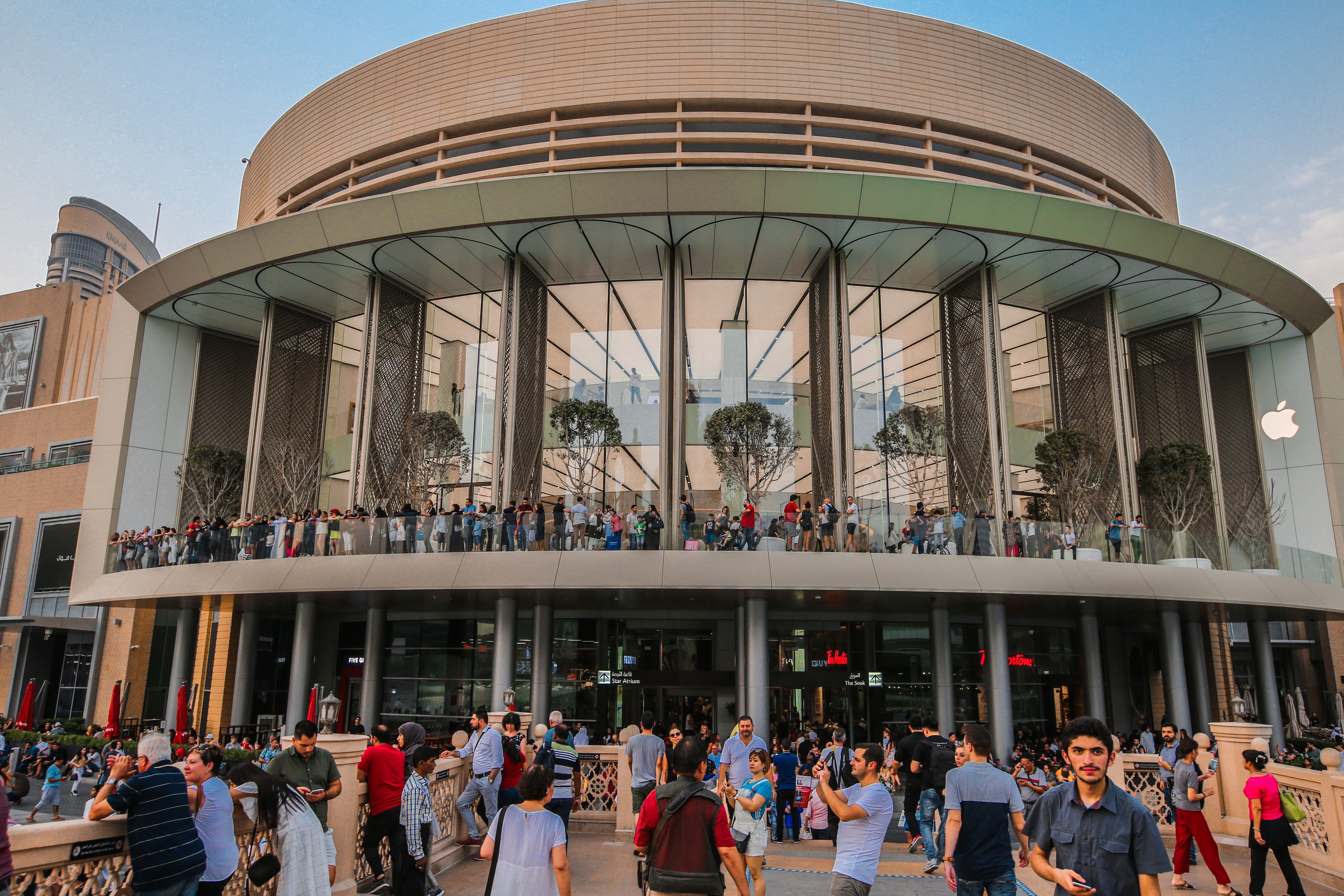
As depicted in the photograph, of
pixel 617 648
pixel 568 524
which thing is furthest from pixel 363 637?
pixel 568 524

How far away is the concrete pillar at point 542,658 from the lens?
75.3 feet

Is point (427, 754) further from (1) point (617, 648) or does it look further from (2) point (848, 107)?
(2) point (848, 107)

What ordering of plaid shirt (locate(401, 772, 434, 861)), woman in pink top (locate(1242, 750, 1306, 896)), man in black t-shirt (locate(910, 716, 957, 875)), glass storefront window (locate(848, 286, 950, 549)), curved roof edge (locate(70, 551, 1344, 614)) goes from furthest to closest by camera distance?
glass storefront window (locate(848, 286, 950, 549))
curved roof edge (locate(70, 551, 1344, 614))
man in black t-shirt (locate(910, 716, 957, 875))
woman in pink top (locate(1242, 750, 1306, 896))
plaid shirt (locate(401, 772, 434, 861))

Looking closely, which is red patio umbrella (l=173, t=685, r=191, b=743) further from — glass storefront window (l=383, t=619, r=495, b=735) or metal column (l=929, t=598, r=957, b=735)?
metal column (l=929, t=598, r=957, b=735)

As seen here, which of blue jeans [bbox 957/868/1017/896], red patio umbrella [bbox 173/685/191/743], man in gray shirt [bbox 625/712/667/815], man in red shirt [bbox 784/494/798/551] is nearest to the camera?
blue jeans [bbox 957/868/1017/896]

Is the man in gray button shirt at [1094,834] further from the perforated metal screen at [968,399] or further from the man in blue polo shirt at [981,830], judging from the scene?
the perforated metal screen at [968,399]

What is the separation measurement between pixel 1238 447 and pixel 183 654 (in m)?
34.5

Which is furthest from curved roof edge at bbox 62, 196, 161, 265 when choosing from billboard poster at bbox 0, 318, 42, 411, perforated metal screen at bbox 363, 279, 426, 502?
perforated metal screen at bbox 363, 279, 426, 502

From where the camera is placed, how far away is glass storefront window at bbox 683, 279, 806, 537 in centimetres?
2734

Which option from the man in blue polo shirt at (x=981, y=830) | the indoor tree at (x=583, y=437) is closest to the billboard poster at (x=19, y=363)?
the indoor tree at (x=583, y=437)

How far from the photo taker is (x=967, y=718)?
25484 millimetres

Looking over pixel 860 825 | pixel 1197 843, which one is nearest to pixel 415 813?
pixel 860 825

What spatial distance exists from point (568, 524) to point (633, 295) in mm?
9967

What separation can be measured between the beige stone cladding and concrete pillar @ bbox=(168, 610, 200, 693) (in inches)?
576
